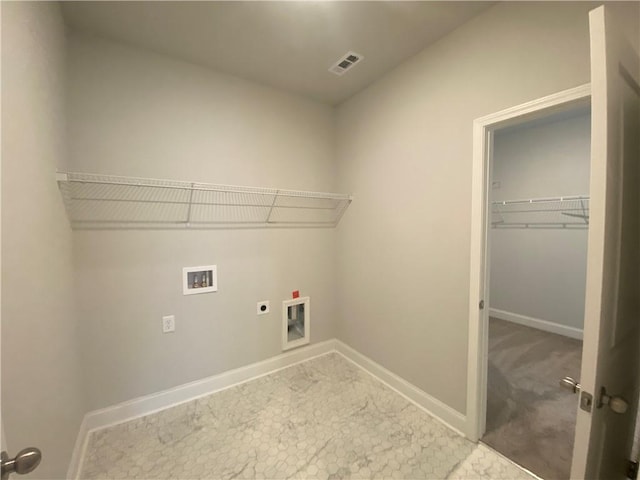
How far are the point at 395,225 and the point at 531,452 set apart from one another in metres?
1.66

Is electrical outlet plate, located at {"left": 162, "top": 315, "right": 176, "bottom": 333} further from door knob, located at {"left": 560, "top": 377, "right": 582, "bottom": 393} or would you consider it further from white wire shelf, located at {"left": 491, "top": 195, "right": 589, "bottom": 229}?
white wire shelf, located at {"left": 491, "top": 195, "right": 589, "bottom": 229}

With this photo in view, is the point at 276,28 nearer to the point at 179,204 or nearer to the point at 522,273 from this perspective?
the point at 179,204

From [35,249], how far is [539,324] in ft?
16.0

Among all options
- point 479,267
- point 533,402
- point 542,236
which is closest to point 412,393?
point 533,402

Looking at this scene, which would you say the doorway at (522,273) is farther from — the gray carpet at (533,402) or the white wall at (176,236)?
the white wall at (176,236)

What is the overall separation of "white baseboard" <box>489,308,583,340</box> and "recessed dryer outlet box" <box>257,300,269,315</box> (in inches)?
138

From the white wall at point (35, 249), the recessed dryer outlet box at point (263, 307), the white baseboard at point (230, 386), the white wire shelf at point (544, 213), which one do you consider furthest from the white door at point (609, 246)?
the white wire shelf at point (544, 213)

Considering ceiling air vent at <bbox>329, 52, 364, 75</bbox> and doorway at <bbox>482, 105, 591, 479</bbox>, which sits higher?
ceiling air vent at <bbox>329, 52, 364, 75</bbox>

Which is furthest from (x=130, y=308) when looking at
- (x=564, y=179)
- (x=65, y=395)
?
(x=564, y=179)

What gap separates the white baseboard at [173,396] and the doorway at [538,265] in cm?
170

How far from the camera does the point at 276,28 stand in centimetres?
168

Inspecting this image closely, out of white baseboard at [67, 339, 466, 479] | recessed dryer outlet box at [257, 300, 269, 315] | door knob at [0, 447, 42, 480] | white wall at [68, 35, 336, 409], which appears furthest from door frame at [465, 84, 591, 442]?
door knob at [0, 447, 42, 480]

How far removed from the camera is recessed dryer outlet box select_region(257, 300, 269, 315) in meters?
2.41

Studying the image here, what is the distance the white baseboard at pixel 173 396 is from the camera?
5.44 ft
